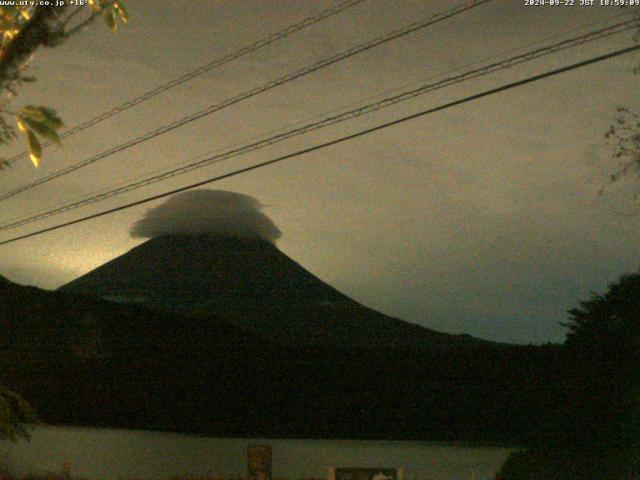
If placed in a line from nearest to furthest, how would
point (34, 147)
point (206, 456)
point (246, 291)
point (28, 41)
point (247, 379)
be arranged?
point (34, 147), point (28, 41), point (206, 456), point (247, 379), point (246, 291)

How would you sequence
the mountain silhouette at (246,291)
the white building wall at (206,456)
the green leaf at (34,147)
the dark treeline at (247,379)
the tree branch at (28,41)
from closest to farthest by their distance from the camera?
the green leaf at (34,147) < the tree branch at (28,41) < the white building wall at (206,456) < the dark treeline at (247,379) < the mountain silhouette at (246,291)

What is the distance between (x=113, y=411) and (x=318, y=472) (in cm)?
489

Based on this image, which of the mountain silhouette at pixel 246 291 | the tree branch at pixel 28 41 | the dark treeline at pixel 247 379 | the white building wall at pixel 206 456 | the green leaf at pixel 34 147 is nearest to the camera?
the green leaf at pixel 34 147

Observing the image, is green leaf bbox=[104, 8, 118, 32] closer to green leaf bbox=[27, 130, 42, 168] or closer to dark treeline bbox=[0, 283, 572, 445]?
green leaf bbox=[27, 130, 42, 168]

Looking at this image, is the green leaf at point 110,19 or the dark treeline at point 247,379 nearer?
the green leaf at point 110,19

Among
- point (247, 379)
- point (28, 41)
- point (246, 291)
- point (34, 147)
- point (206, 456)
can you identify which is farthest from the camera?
point (246, 291)

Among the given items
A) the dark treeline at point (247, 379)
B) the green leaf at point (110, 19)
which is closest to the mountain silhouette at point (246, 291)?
the dark treeline at point (247, 379)

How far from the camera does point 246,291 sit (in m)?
34.0

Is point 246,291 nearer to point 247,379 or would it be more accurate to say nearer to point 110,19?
point 247,379

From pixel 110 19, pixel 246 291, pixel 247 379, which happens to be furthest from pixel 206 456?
pixel 246 291

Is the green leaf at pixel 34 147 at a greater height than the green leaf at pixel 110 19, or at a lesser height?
lesser

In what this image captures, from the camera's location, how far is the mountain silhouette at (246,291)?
944 inches

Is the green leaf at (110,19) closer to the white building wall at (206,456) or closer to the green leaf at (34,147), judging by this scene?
the green leaf at (34,147)

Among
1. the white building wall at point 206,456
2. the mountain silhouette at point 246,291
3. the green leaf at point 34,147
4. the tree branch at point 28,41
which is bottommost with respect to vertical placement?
the white building wall at point 206,456
